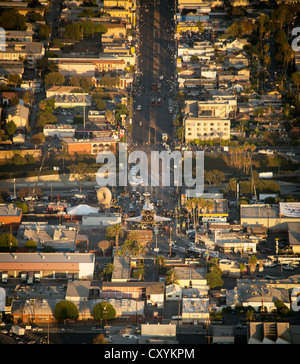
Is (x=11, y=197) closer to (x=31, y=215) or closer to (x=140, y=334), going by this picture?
(x=31, y=215)

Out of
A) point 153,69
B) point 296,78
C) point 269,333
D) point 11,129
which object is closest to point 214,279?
point 269,333

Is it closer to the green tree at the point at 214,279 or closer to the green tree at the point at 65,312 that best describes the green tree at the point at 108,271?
the green tree at the point at 65,312

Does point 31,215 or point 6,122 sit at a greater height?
point 6,122

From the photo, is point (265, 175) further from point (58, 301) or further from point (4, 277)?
point (58, 301)

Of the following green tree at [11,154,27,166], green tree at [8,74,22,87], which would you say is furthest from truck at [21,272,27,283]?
green tree at [8,74,22,87]

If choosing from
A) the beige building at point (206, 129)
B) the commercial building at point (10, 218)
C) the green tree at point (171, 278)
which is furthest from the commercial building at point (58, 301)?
the beige building at point (206, 129)
